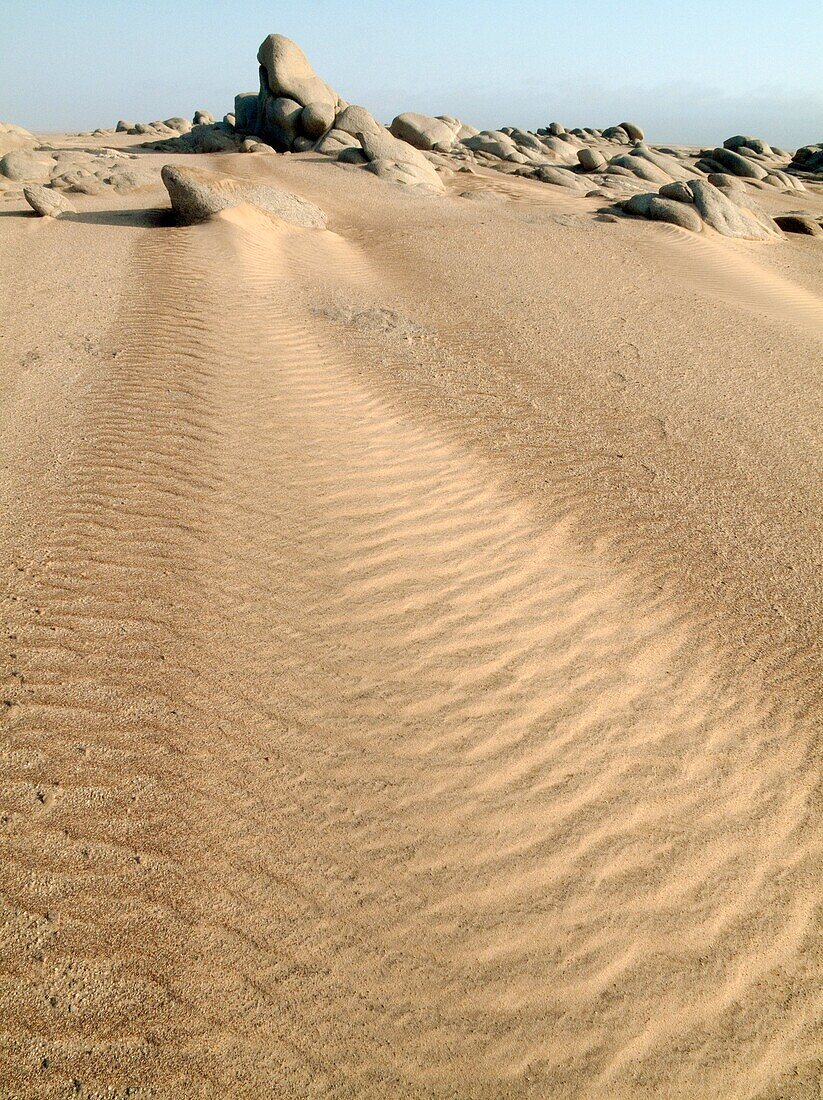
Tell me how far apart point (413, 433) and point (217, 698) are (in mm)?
3293

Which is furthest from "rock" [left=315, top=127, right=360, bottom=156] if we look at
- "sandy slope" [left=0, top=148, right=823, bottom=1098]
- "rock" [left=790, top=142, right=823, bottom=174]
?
"rock" [left=790, top=142, right=823, bottom=174]

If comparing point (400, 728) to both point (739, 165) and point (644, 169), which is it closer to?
point (644, 169)

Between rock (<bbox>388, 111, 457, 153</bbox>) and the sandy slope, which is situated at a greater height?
rock (<bbox>388, 111, 457, 153</bbox>)

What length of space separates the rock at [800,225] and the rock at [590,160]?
7.75 meters

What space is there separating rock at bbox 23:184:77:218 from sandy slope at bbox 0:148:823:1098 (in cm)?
663

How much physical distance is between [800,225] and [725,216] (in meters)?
2.86

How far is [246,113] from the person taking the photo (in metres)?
25.8

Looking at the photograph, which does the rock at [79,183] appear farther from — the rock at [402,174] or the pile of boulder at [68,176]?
the rock at [402,174]

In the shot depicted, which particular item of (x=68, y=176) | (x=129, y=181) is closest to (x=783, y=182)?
(x=129, y=181)

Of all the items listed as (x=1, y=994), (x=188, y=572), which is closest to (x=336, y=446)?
(x=188, y=572)

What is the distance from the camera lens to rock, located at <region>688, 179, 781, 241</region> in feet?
47.2

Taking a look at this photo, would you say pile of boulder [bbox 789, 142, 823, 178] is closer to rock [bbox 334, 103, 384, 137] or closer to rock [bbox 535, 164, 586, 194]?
rock [bbox 535, 164, 586, 194]

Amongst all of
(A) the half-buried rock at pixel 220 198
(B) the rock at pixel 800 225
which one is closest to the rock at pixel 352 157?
(A) the half-buried rock at pixel 220 198

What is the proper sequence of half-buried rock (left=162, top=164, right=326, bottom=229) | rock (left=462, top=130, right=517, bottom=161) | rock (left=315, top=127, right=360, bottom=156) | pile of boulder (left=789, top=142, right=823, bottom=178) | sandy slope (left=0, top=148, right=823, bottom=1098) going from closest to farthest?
sandy slope (left=0, top=148, right=823, bottom=1098) → half-buried rock (left=162, top=164, right=326, bottom=229) → rock (left=315, top=127, right=360, bottom=156) → rock (left=462, top=130, right=517, bottom=161) → pile of boulder (left=789, top=142, right=823, bottom=178)
